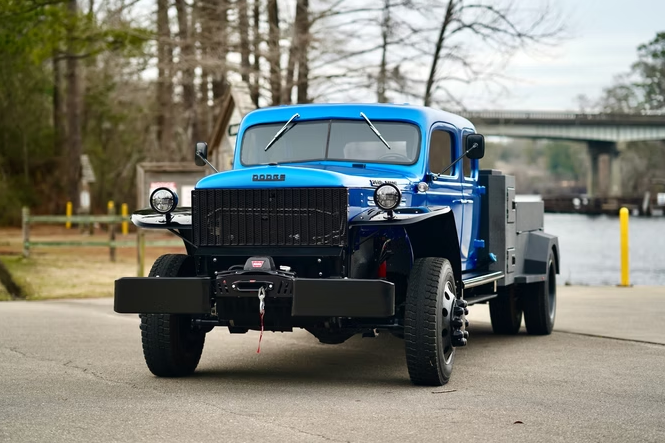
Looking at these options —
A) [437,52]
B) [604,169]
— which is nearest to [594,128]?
[604,169]

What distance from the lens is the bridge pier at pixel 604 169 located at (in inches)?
3922

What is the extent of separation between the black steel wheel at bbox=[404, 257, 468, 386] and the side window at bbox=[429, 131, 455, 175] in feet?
4.96

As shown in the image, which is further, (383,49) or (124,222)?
(124,222)

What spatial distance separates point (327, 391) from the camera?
822cm

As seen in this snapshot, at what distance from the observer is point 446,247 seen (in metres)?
9.27

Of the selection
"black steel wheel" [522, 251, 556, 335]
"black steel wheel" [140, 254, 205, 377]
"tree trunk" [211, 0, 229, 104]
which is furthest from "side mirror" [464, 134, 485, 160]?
"tree trunk" [211, 0, 229, 104]

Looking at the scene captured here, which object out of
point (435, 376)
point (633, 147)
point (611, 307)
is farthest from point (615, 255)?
point (633, 147)

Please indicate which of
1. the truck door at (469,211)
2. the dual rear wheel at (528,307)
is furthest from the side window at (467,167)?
the dual rear wheel at (528,307)

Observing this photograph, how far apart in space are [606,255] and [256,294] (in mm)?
37099

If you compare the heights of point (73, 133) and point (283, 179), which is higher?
point (73, 133)

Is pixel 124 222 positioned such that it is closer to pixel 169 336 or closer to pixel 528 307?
pixel 528 307

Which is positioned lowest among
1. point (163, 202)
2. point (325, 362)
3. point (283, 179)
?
point (325, 362)

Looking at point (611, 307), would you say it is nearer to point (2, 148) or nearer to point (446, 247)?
point (446, 247)

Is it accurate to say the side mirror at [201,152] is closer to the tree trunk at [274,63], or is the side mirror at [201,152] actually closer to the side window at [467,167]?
the side window at [467,167]
